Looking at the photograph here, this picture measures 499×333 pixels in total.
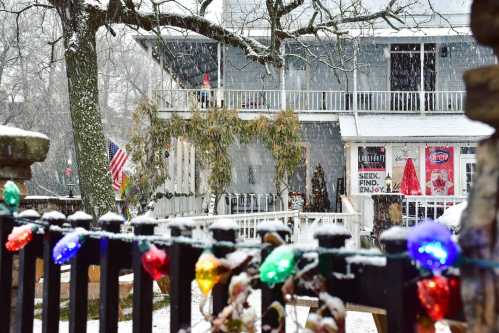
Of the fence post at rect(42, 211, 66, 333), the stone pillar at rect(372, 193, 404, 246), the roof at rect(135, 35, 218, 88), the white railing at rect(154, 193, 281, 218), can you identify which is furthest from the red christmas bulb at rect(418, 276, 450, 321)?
the roof at rect(135, 35, 218, 88)

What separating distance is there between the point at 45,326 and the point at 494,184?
6.35 ft

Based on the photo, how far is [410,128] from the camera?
15727mm

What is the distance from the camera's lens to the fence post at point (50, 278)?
2.22 meters

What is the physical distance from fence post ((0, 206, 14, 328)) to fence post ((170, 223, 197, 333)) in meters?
1.22

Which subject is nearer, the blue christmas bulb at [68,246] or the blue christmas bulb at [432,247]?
the blue christmas bulb at [432,247]

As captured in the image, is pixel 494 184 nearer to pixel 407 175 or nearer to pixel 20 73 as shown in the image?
pixel 407 175

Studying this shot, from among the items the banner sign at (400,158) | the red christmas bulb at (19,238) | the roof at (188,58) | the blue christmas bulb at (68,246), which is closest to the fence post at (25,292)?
the red christmas bulb at (19,238)

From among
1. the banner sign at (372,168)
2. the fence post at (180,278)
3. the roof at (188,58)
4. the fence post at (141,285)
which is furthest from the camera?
the roof at (188,58)

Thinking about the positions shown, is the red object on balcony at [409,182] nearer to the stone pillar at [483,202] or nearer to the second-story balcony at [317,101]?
the second-story balcony at [317,101]

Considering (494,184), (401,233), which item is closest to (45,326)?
(401,233)

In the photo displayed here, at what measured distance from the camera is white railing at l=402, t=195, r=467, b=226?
12.2m

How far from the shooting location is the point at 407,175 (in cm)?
1555

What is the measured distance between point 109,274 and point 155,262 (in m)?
0.38

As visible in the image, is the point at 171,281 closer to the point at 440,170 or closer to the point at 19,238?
the point at 19,238
